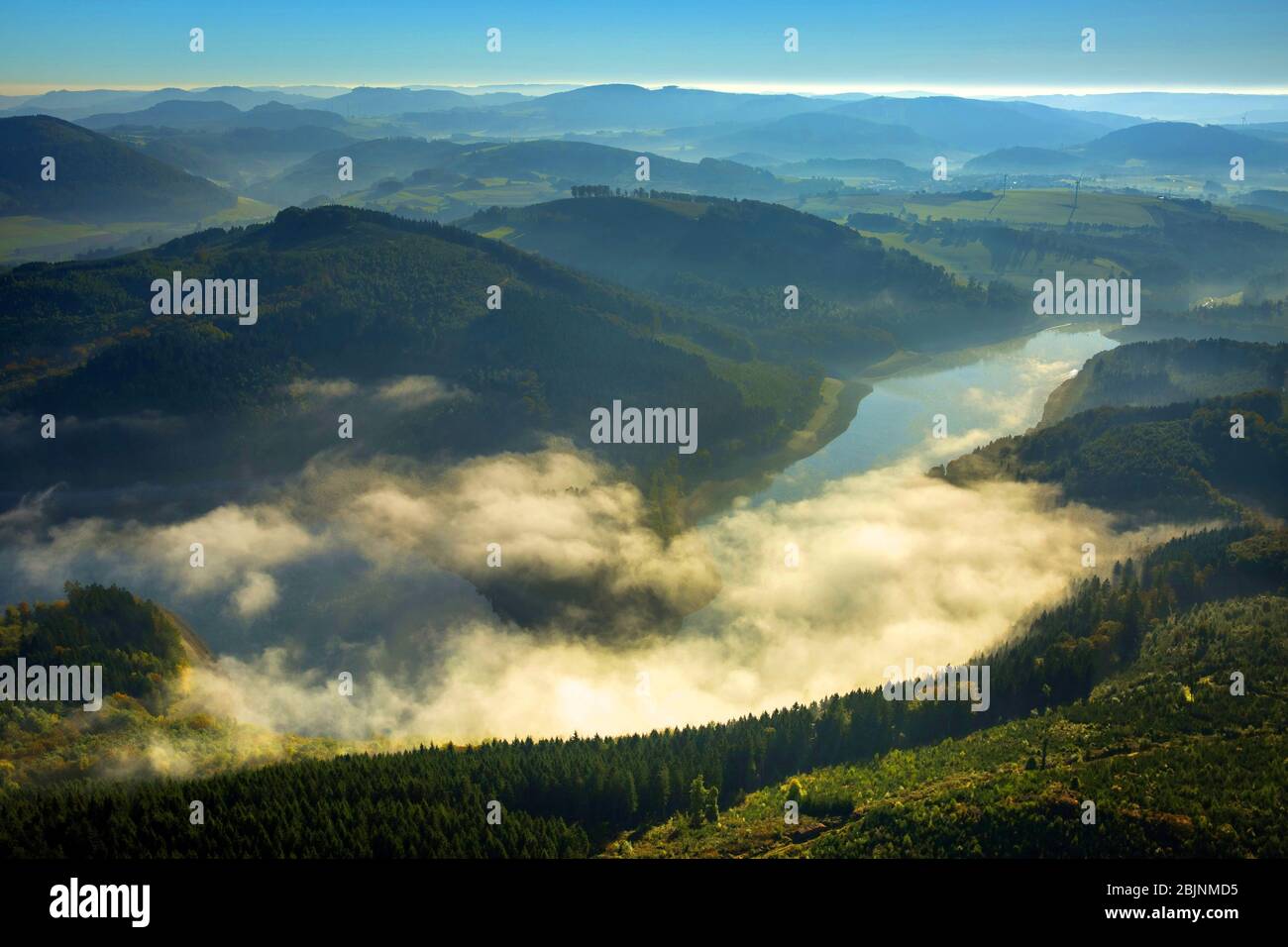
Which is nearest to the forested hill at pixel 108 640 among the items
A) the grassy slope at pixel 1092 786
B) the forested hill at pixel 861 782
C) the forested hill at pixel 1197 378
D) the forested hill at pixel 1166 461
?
the forested hill at pixel 861 782

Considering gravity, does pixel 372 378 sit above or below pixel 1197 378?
above

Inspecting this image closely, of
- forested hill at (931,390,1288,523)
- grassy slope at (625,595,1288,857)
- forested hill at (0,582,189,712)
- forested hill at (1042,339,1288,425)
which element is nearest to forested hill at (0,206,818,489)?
forested hill at (931,390,1288,523)

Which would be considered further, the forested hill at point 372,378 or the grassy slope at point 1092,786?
the forested hill at point 372,378

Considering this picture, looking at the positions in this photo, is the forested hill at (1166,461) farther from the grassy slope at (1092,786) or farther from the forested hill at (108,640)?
the forested hill at (108,640)

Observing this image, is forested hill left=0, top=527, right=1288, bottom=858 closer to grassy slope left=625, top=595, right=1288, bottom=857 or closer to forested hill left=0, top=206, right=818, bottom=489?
grassy slope left=625, top=595, right=1288, bottom=857

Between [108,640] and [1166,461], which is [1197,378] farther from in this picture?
[108,640]

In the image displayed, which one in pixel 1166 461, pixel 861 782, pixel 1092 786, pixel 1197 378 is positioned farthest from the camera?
pixel 1197 378

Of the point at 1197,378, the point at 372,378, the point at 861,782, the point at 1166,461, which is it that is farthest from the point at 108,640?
the point at 1197,378

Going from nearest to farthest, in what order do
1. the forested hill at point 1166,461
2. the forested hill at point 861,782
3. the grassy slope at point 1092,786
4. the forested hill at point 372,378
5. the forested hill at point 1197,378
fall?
1. the grassy slope at point 1092,786
2. the forested hill at point 861,782
3. the forested hill at point 1166,461
4. the forested hill at point 372,378
5. the forested hill at point 1197,378

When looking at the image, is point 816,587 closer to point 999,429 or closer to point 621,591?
point 621,591
